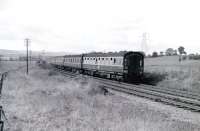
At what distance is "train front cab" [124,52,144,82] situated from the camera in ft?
88.6

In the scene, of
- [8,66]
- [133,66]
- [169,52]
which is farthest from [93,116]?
[8,66]

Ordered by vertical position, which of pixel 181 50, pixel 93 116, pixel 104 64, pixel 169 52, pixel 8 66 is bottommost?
pixel 8 66

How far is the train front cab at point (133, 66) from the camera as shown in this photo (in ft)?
88.6

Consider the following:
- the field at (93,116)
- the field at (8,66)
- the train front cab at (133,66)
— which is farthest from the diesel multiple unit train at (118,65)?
the field at (8,66)

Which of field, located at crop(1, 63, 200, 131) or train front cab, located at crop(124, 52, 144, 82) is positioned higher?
train front cab, located at crop(124, 52, 144, 82)

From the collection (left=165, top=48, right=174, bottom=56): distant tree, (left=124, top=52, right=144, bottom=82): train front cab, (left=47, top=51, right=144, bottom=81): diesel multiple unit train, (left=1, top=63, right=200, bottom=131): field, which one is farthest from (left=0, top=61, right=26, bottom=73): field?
(left=1, top=63, right=200, bottom=131): field

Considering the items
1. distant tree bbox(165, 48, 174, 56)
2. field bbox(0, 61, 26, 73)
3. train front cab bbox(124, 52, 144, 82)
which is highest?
distant tree bbox(165, 48, 174, 56)

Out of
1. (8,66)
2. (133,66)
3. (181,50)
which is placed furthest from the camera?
(8,66)

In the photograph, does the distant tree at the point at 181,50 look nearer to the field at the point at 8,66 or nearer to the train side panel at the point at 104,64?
the train side panel at the point at 104,64

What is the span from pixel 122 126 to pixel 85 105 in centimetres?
466

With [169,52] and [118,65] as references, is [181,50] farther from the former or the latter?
[118,65]

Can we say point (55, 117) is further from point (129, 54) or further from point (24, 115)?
point (129, 54)

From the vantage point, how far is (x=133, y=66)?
90.2 ft

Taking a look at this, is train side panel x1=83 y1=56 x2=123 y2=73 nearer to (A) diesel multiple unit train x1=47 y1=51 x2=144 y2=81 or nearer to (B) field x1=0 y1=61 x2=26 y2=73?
(A) diesel multiple unit train x1=47 y1=51 x2=144 y2=81
